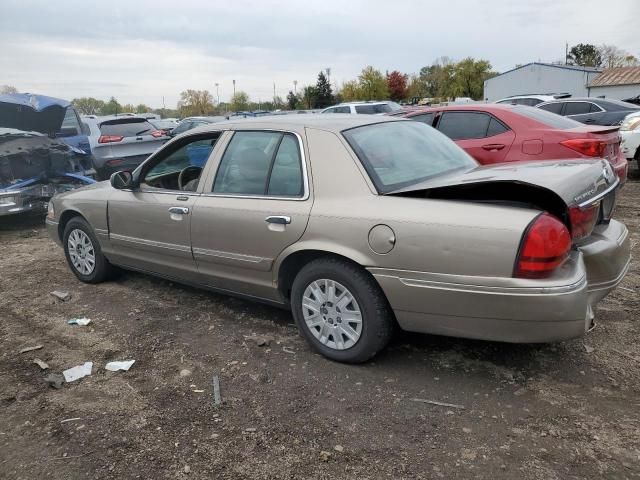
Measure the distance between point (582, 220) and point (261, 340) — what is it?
7.32ft

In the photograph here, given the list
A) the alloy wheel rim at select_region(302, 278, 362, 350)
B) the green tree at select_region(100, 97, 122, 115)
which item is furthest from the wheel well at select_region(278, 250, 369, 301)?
the green tree at select_region(100, 97, 122, 115)

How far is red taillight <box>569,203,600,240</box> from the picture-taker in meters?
2.84

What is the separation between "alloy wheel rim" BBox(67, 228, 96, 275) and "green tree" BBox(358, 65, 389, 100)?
56.9 metres

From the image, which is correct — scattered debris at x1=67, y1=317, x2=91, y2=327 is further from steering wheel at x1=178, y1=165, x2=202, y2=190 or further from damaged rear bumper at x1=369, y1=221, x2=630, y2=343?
Answer: damaged rear bumper at x1=369, y1=221, x2=630, y2=343

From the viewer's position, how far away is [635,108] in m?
11.6

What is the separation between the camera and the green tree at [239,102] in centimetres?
8296

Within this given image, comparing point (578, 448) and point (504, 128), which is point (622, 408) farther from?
point (504, 128)

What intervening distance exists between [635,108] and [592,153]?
22.9 ft

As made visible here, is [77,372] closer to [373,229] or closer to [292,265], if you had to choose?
[292,265]

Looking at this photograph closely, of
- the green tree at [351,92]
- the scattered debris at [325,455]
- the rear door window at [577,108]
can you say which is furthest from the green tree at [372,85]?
the scattered debris at [325,455]

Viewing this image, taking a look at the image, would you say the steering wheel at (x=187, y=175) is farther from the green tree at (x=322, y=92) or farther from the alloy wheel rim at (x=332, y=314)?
the green tree at (x=322, y=92)

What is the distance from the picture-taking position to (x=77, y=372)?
3.55 metres

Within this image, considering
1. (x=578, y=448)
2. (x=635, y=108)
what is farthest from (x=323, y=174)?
(x=635, y=108)

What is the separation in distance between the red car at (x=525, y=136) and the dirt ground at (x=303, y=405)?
2.33m
